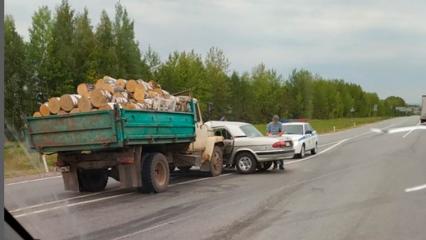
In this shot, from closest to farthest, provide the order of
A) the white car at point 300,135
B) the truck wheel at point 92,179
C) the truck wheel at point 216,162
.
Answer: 1. the truck wheel at point 92,179
2. the truck wheel at point 216,162
3. the white car at point 300,135

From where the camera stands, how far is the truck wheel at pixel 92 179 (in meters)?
12.2

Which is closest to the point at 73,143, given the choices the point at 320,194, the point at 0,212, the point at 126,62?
the point at 320,194

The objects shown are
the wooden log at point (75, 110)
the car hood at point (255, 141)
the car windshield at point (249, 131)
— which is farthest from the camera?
the car windshield at point (249, 131)

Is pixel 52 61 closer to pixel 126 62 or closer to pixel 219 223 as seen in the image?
pixel 126 62

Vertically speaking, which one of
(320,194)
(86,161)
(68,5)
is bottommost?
(320,194)

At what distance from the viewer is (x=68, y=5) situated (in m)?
2.48

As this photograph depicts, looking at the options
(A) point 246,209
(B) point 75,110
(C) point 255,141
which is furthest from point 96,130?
(C) point 255,141

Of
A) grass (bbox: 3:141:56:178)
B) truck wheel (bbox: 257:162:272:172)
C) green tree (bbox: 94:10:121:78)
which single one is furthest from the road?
truck wheel (bbox: 257:162:272:172)

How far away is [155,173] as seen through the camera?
1233 centimetres

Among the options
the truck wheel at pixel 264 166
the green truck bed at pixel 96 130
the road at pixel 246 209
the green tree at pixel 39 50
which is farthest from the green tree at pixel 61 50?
the truck wheel at pixel 264 166

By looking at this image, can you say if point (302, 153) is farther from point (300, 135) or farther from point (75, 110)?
point (75, 110)

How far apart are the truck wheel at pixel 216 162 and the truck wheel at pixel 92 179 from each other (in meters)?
3.52

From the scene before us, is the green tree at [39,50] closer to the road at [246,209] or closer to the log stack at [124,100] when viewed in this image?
the road at [246,209]

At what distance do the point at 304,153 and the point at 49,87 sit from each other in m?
21.8
